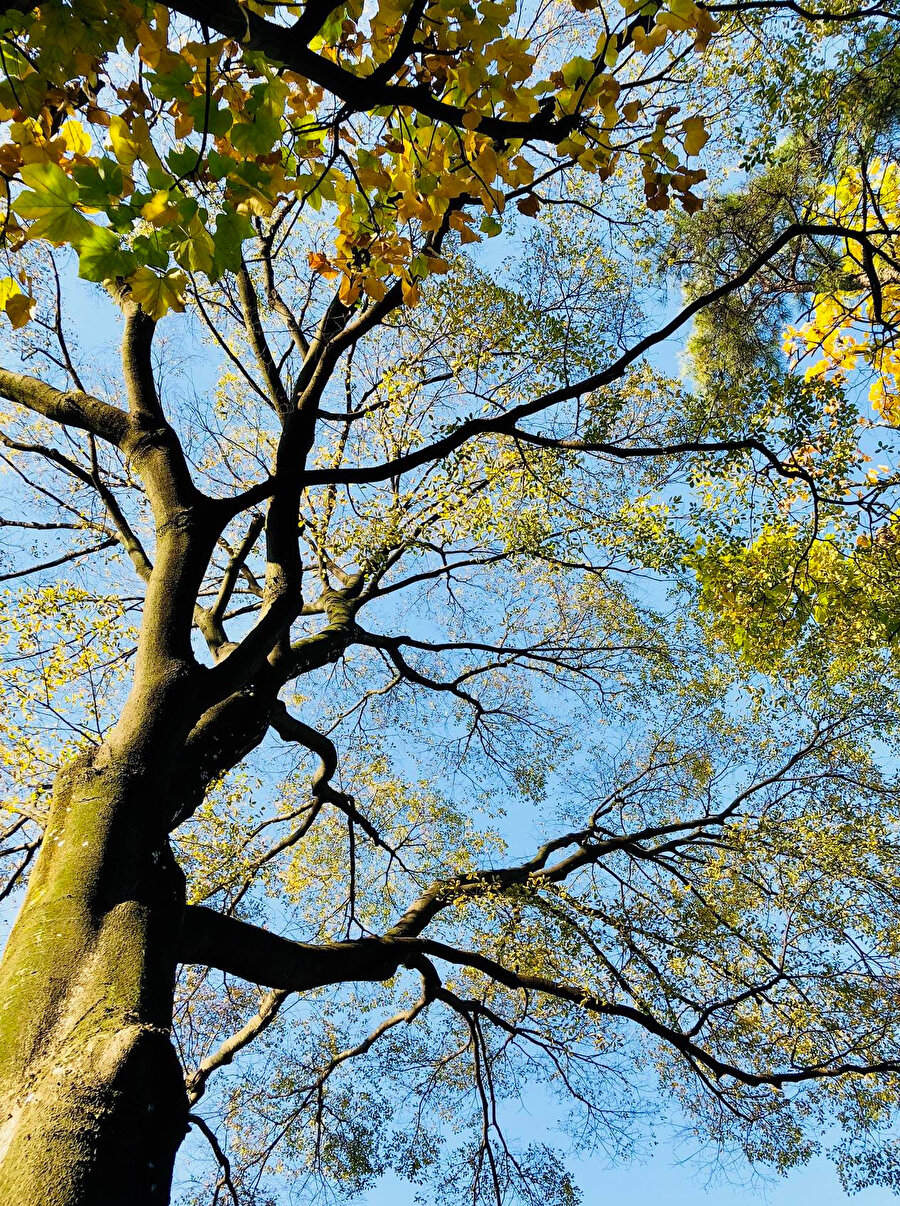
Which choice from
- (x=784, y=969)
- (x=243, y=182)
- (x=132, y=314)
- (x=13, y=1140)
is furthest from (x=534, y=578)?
(x=13, y=1140)

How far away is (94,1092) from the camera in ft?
5.44

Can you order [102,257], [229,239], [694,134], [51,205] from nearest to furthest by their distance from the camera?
[51,205] → [102,257] → [229,239] → [694,134]

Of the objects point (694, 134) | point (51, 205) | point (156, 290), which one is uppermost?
point (694, 134)

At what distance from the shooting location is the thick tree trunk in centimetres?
156

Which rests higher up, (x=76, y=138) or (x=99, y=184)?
(x=76, y=138)

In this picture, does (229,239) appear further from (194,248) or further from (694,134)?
(694,134)

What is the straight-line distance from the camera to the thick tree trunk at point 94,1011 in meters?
1.56

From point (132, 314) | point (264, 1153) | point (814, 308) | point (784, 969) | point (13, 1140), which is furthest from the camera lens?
point (264, 1153)

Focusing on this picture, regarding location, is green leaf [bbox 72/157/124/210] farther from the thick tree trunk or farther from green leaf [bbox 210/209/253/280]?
the thick tree trunk

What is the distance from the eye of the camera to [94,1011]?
1.83m

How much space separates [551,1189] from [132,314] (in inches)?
276

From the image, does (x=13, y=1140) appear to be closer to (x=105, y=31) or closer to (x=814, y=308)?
(x=105, y=31)

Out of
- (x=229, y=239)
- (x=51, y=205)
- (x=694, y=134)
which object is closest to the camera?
(x=51, y=205)

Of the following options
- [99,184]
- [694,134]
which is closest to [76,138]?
[99,184]
